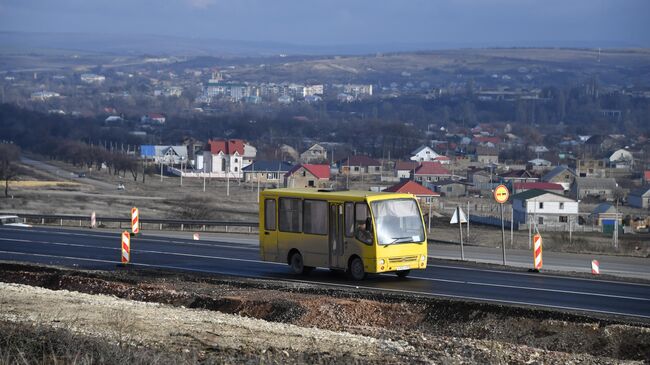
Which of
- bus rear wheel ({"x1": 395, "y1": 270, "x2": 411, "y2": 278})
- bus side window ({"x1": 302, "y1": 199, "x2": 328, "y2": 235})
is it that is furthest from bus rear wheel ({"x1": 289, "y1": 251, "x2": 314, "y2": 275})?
bus rear wheel ({"x1": 395, "y1": 270, "x2": 411, "y2": 278})

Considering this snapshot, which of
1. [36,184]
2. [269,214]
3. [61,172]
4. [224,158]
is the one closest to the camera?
[269,214]

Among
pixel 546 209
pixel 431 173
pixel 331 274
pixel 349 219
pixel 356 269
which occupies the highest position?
pixel 349 219

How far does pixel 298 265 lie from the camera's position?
1059 inches

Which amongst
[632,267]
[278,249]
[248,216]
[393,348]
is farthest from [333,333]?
[248,216]

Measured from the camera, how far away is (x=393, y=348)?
50.9 feet

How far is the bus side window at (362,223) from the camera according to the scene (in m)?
25.0

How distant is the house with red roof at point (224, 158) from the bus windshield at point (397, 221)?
9078 centimetres

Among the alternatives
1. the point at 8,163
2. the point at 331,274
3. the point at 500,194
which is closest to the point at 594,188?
the point at 8,163

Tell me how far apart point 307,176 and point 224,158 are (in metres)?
25.2

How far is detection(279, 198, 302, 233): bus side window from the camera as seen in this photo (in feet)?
87.2

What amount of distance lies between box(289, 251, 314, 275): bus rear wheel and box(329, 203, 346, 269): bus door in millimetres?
1099

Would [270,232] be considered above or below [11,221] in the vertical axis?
above

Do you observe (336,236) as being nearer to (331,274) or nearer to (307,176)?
(331,274)

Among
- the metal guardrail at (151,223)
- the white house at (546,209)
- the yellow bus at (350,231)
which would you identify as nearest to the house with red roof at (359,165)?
the white house at (546,209)
